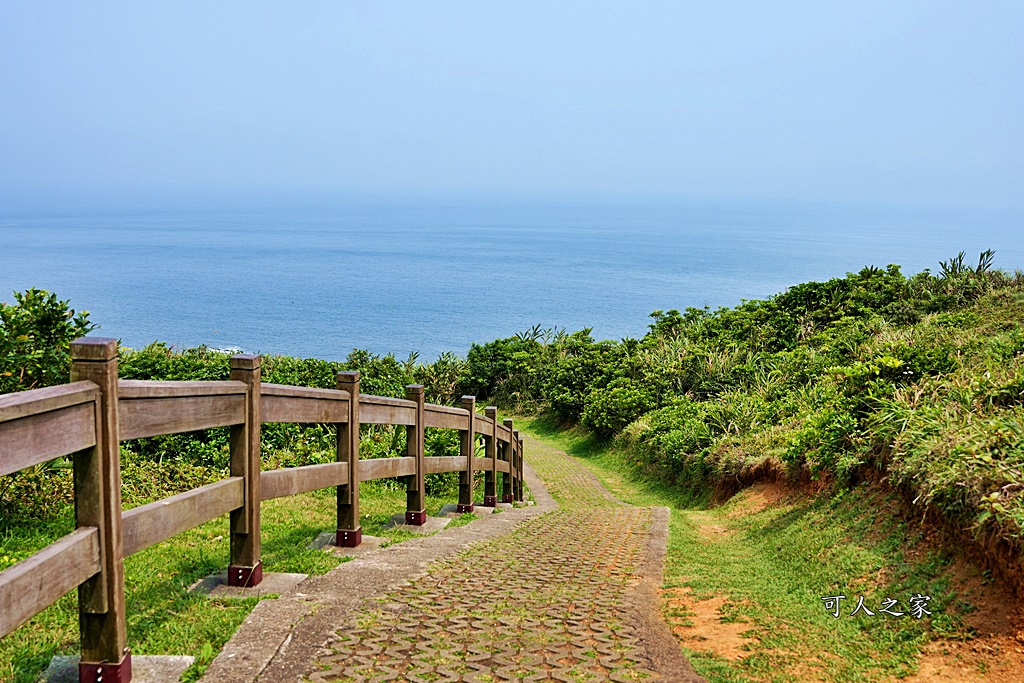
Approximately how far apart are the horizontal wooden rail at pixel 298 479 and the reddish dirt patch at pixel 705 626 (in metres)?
2.44

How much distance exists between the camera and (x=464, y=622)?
4.86 meters

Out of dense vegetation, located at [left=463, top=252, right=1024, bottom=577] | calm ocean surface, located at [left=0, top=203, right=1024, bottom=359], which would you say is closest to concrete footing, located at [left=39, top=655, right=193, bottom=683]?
dense vegetation, located at [left=463, top=252, right=1024, bottom=577]

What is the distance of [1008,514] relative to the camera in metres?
5.84

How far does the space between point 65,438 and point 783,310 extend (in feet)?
88.9

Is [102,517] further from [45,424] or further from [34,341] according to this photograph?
[34,341]

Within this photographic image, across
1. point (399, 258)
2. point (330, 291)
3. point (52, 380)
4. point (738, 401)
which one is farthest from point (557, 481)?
point (399, 258)

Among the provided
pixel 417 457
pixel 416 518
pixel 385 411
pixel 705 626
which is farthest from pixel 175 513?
pixel 416 518

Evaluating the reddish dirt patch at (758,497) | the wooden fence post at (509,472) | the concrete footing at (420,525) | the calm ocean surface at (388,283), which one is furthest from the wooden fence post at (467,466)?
the calm ocean surface at (388,283)

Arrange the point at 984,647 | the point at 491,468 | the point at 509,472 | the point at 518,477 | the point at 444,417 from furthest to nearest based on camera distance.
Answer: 1. the point at 518,477
2. the point at 509,472
3. the point at 491,468
4. the point at 444,417
5. the point at 984,647

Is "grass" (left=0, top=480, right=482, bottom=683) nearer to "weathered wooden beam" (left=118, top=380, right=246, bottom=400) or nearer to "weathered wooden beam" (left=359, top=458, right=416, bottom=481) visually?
"weathered wooden beam" (left=359, top=458, right=416, bottom=481)

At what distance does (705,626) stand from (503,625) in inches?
65.9

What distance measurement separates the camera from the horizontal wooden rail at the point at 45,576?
117 inches

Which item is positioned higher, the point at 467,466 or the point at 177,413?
the point at 177,413

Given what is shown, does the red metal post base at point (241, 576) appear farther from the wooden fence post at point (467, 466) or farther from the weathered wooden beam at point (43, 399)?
the wooden fence post at point (467, 466)
